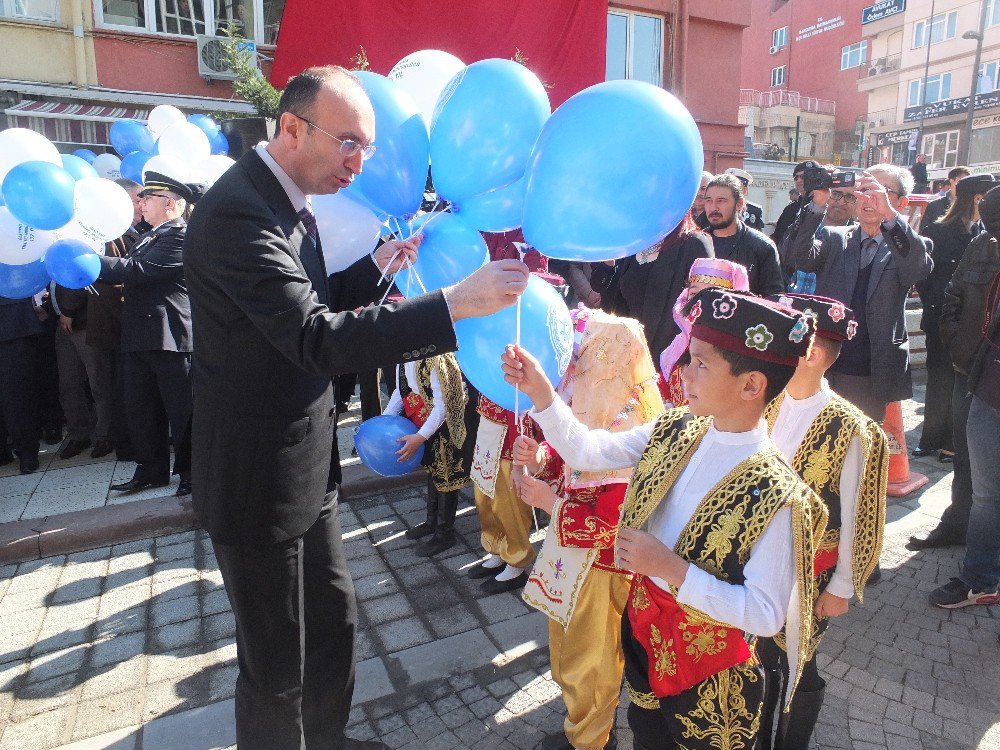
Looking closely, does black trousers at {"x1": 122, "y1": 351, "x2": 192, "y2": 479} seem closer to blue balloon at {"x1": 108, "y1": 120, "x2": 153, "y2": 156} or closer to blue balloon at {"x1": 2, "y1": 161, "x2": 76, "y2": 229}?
blue balloon at {"x1": 2, "y1": 161, "x2": 76, "y2": 229}

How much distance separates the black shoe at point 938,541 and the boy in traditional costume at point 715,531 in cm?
285

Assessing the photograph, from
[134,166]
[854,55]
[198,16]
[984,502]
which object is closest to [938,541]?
[984,502]

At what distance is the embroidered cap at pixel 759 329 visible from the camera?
162cm

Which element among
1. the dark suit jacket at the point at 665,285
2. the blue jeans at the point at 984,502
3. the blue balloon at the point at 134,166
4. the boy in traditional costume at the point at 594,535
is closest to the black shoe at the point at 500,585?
the boy in traditional costume at the point at 594,535

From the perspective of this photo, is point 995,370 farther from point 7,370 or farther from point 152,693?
point 7,370

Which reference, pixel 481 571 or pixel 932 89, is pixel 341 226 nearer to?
pixel 481 571

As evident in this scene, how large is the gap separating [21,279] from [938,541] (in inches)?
247

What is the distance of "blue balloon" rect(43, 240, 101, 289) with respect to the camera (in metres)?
4.27

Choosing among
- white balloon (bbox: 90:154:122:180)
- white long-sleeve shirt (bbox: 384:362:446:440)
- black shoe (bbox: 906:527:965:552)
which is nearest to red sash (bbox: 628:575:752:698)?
white long-sleeve shirt (bbox: 384:362:446:440)

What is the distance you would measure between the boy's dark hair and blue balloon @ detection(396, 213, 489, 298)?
3.22 feet

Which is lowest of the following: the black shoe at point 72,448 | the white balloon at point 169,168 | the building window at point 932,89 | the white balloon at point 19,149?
the black shoe at point 72,448

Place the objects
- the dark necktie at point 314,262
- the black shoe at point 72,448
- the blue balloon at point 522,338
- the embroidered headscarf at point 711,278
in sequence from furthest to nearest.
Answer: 1. the black shoe at point 72,448
2. the embroidered headscarf at point 711,278
3. the blue balloon at point 522,338
4. the dark necktie at point 314,262

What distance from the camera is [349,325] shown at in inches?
67.6

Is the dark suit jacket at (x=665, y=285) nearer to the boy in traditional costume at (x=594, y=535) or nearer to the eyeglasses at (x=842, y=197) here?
the eyeglasses at (x=842, y=197)
